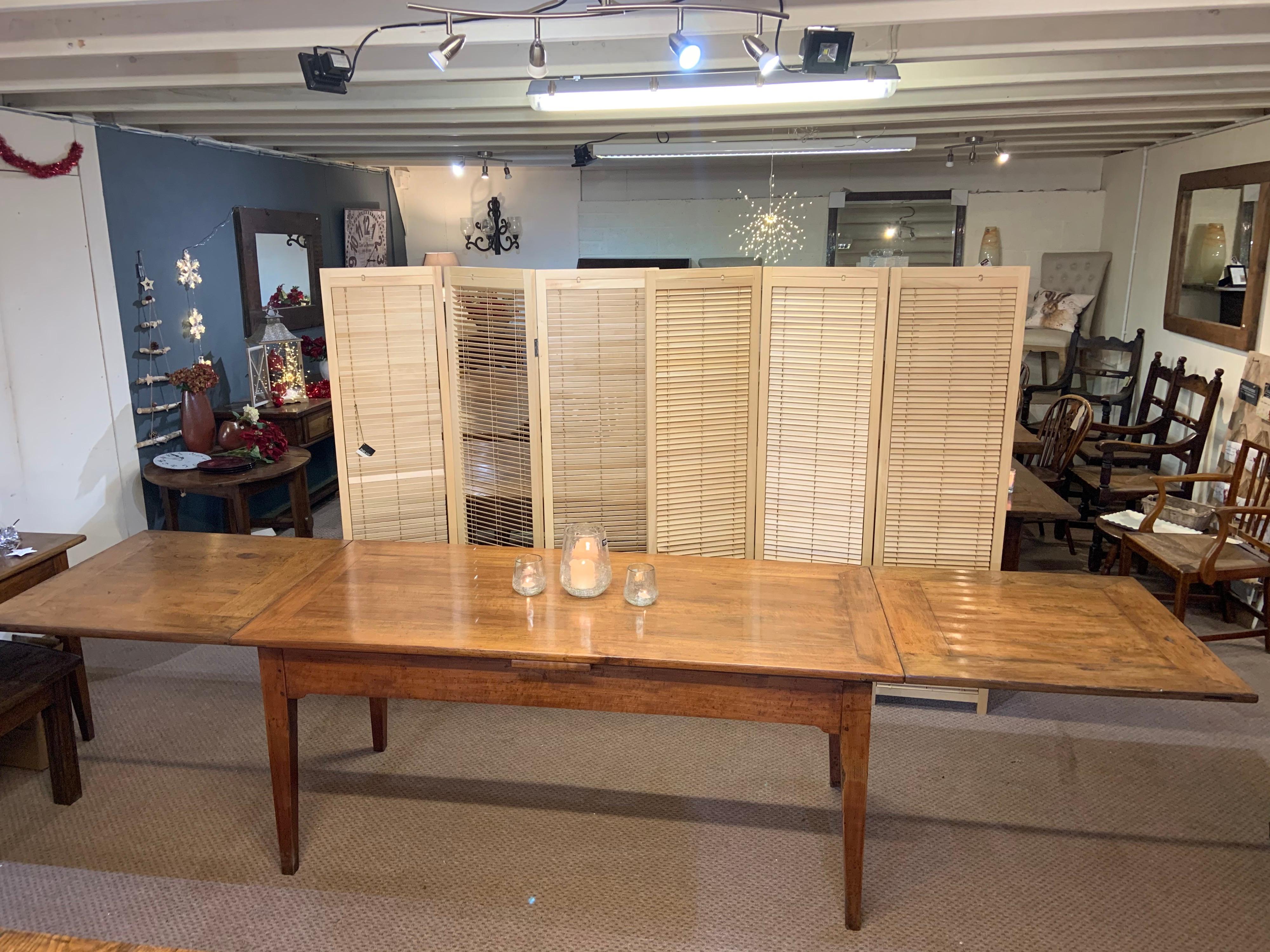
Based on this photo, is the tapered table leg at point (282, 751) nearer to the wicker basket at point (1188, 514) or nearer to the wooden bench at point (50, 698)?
the wooden bench at point (50, 698)

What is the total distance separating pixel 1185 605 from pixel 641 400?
253 centimetres

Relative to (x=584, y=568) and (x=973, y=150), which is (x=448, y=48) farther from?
(x=973, y=150)

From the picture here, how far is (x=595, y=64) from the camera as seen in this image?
3.30 m

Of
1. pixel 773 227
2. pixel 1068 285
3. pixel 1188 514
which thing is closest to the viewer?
pixel 1188 514

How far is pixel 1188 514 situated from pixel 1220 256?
1681 millimetres

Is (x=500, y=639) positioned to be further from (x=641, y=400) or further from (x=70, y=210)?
(x=70, y=210)

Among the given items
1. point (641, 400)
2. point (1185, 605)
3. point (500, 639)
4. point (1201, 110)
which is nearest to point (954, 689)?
point (1185, 605)

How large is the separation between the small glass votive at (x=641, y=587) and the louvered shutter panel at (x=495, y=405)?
92 centimetres

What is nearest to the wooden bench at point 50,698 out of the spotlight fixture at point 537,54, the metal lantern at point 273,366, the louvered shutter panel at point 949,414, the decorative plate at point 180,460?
the decorative plate at point 180,460

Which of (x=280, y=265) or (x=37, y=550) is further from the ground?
(x=280, y=265)

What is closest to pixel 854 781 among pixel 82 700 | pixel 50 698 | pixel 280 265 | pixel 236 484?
pixel 50 698

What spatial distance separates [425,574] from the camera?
2783 mm

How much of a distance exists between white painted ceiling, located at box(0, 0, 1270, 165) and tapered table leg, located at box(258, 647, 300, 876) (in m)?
1.97

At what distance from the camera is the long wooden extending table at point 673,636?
2189 mm
